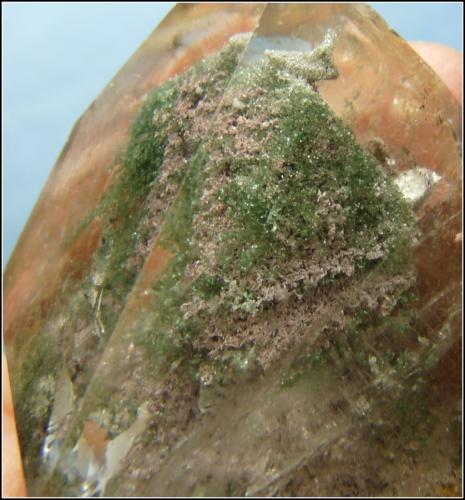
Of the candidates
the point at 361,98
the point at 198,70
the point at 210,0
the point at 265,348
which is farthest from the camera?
the point at 210,0

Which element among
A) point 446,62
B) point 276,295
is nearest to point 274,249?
point 276,295

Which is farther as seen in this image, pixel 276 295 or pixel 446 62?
pixel 446 62

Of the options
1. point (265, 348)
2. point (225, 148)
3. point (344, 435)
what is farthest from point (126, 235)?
point (344, 435)

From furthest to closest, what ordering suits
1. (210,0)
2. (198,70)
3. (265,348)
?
1. (210,0)
2. (198,70)
3. (265,348)

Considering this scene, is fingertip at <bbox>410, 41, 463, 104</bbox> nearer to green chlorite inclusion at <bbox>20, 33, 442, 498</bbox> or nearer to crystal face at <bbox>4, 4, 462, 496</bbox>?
crystal face at <bbox>4, 4, 462, 496</bbox>

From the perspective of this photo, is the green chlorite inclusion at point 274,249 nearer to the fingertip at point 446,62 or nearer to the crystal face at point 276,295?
the crystal face at point 276,295

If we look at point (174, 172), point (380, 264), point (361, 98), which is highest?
point (361, 98)

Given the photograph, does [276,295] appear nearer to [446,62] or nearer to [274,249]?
[274,249]

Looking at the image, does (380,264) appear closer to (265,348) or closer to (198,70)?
(265,348)

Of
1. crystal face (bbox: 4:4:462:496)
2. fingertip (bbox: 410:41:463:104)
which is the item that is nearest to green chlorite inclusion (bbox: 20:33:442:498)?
crystal face (bbox: 4:4:462:496)
